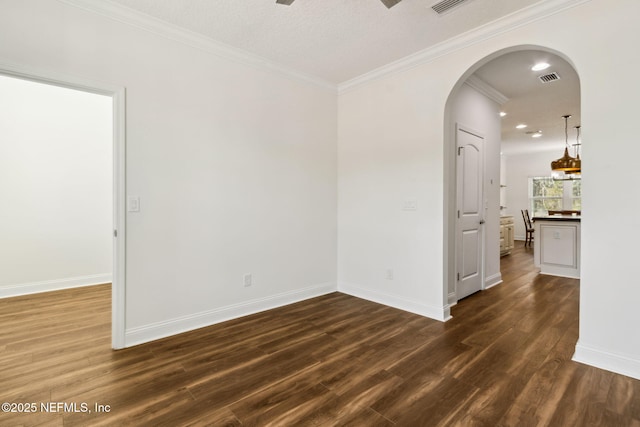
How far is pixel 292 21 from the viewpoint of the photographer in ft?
8.86

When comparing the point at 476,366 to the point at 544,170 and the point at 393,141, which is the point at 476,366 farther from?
the point at 544,170

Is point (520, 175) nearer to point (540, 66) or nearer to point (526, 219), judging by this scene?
point (526, 219)

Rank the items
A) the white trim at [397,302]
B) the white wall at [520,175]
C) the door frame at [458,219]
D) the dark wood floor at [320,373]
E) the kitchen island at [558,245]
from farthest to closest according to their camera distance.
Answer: the white wall at [520,175], the kitchen island at [558,245], the door frame at [458,219], the white trim at [397,302], the dark wood floor at [320,373]

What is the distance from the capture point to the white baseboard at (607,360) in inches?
83.8

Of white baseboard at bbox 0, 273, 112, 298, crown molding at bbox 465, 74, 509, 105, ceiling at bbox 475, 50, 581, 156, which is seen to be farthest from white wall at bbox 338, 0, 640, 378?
white baseboard at bbox 0, 273, 112, 298

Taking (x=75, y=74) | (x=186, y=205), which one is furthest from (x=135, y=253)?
(x=75, y=74)

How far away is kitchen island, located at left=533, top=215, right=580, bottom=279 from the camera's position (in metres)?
5.02

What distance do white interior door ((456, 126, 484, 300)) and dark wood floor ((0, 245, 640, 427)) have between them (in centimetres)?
66

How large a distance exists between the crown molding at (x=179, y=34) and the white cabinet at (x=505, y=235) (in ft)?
19.5

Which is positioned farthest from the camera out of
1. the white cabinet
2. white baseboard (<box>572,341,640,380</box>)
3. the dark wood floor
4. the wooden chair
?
the wooden chair

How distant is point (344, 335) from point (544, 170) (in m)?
9.74

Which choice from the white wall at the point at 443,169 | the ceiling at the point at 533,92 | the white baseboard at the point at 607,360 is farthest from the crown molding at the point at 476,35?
the white baseboard at the point at 607,360

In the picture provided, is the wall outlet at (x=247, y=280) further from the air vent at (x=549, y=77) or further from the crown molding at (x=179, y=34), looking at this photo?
the air vent at (x=549, y=77)

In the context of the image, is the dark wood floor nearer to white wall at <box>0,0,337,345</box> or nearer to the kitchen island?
white wall at <box>0,0,337,345</box>
